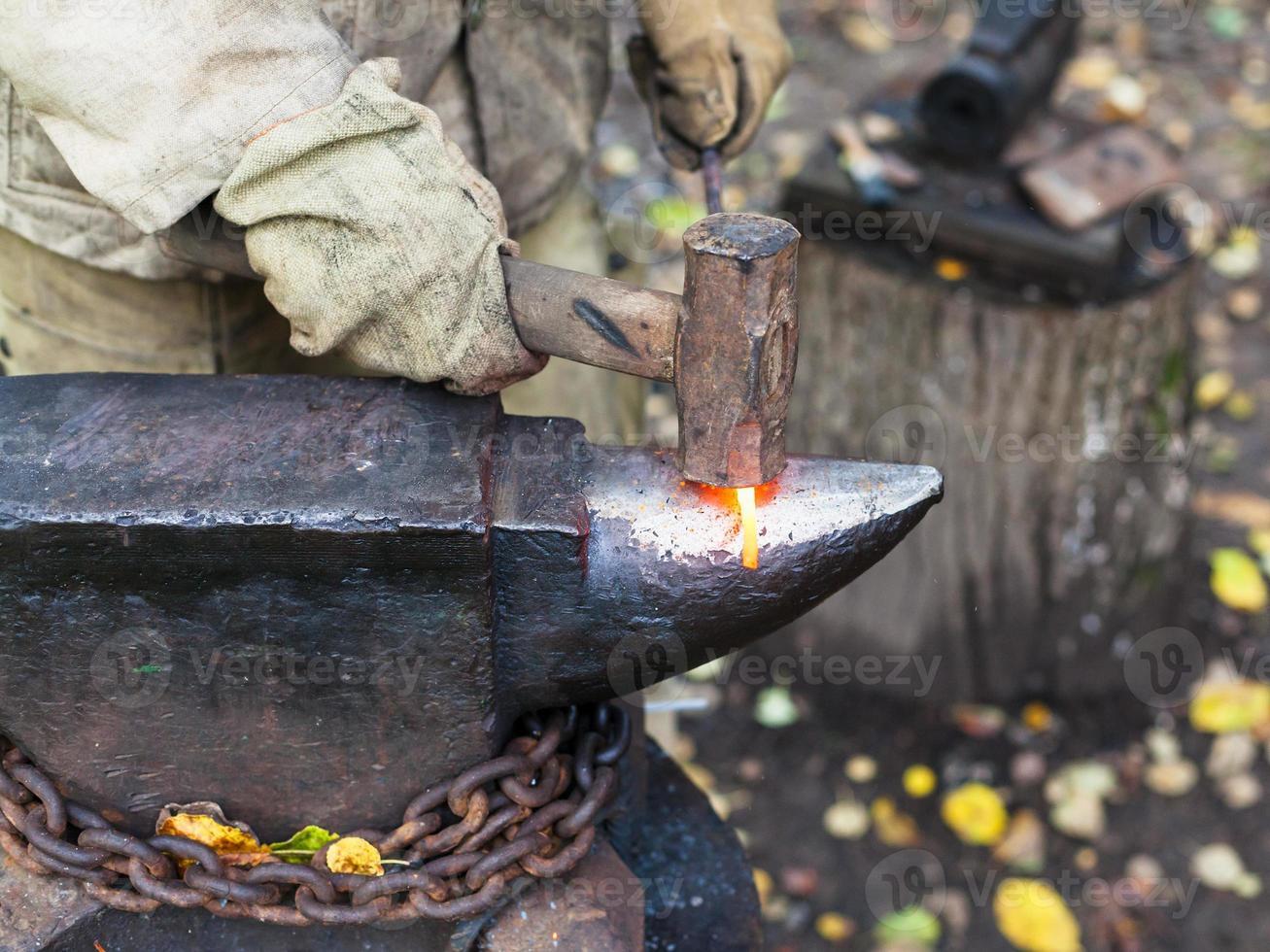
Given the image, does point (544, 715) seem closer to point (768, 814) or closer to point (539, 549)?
point (539, 549)

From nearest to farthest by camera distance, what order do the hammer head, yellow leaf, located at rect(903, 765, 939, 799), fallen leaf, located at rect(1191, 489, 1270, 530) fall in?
the hammer head, yellow leaf, located at rect(903, 765, 939, 799), fallen leaf, located at rect(1191, 489, 1270, 530)

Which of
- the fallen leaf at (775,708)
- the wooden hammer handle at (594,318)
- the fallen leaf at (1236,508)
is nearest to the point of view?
the wooden hammer handle at (594,318)

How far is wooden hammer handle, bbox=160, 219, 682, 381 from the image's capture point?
1494mm

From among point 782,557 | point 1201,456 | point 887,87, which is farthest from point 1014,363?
point 782,557

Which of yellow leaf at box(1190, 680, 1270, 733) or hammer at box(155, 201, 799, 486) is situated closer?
hammer at box(155, 201, 799, 486)

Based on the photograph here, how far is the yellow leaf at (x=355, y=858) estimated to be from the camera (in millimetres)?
1606

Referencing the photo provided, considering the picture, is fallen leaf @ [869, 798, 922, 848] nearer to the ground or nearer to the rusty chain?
the ground

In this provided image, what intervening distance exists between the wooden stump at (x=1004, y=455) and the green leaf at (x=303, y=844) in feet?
6.22

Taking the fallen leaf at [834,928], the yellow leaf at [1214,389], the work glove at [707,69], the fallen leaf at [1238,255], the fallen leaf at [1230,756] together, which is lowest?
the fallen leaf at [834,928]

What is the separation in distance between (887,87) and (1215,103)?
259cm

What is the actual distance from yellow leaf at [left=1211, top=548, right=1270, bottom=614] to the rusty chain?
2.57 metres

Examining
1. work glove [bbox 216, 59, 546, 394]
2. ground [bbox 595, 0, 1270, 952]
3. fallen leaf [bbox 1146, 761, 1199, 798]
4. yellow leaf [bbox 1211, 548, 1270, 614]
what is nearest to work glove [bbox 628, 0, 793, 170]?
work glove [bbox 216, 59, 546, 394]

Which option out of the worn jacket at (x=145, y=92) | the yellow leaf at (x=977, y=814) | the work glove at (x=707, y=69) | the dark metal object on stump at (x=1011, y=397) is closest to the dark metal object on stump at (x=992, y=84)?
the dark metal object on stump at (x=1011, y=397)

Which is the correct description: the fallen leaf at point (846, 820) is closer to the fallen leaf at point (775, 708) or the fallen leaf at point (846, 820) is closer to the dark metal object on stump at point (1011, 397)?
the fallen leaf at point (775, 708)
